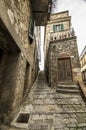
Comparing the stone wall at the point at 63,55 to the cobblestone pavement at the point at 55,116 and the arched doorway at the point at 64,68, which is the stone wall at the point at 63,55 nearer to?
the arched doorway at the point at 64,68

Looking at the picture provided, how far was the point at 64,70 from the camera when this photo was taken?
24.4ft

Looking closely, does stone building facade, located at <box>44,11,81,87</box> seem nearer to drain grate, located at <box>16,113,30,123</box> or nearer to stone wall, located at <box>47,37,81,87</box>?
stone wall, located at <box>47,37,81,87</box>

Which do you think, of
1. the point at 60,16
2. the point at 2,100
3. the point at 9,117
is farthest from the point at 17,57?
the point at 60,16

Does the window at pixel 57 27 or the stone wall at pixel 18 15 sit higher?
the window at pixel 57 27

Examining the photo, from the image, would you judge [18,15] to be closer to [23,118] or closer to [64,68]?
[23,118]

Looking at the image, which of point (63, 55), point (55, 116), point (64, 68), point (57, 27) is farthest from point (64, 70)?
point (57, 27)

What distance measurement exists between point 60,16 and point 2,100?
1324 centimetres

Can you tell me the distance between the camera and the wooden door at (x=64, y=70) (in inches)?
284

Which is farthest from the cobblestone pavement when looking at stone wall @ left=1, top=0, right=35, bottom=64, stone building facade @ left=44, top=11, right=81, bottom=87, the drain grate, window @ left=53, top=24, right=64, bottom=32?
window @ left=53, top=24, right=64, bottom=32

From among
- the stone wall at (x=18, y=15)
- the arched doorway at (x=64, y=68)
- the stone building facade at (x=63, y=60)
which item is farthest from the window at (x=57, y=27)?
the stone wall at (x=18, y=15)

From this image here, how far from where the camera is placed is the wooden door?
7.22 meters

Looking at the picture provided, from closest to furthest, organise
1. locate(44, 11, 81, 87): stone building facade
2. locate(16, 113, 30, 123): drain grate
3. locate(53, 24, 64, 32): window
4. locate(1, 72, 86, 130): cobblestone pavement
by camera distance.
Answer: locate(1, 72, 86, 130): cobblestone pavement < locate(16, 113, 30, 123): drain grate < locate(44, 11, 81, 87): stone building facade < locate(53, 24, 64, 32): window

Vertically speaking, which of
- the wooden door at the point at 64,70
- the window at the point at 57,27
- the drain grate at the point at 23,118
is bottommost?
the drain grate at the point at 23,118

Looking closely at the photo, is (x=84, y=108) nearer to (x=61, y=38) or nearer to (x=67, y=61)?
(x=67, y=61)
